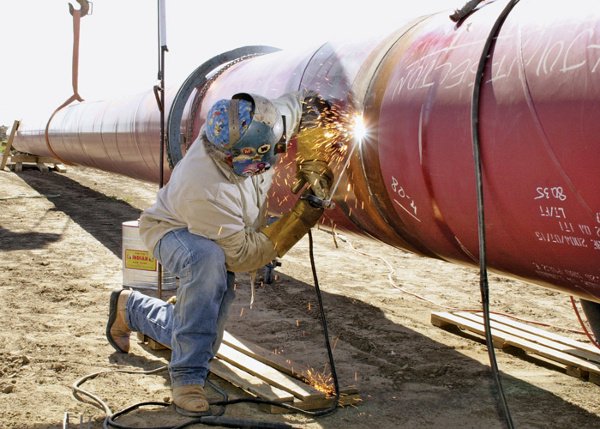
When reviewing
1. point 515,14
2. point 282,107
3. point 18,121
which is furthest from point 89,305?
point 18,121

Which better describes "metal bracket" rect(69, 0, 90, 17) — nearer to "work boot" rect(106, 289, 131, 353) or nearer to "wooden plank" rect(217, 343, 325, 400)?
"work boot" rect(106, 289, 131, 353)

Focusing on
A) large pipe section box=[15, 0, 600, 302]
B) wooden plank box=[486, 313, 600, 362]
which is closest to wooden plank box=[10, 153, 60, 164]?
wooden plank box=[486, 313, 600, 362]

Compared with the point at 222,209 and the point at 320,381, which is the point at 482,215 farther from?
the point at 320,381

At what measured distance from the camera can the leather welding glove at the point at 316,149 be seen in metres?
3.49

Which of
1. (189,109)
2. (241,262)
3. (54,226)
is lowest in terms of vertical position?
(54,226)

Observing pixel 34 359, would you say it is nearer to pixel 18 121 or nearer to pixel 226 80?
pixel 226 80

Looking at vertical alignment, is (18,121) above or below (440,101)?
below

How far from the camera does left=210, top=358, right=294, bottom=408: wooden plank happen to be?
3.63 meters

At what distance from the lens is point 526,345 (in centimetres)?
449

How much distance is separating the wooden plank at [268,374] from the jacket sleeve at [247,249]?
663 mm

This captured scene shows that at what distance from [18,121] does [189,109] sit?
45.8 ft

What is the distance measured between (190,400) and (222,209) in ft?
3.09

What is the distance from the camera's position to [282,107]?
11.7 feet

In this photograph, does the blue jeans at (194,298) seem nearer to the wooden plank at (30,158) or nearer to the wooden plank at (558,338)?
the wooden plank at (558,338)
